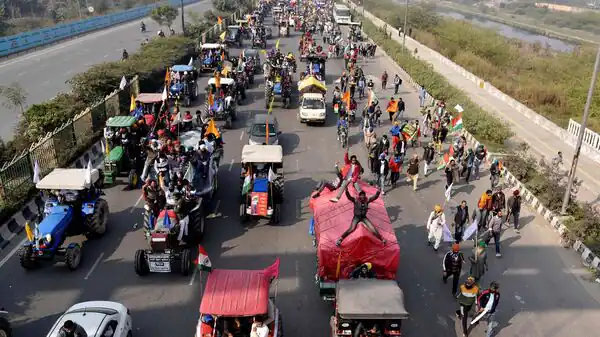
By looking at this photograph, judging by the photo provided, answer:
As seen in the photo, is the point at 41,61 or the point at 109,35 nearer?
the point at 41,61

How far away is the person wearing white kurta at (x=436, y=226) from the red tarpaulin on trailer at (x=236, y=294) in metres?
6.39

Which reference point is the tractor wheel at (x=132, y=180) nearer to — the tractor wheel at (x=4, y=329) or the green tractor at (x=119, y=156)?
the green tractor at (x=119, y=156)

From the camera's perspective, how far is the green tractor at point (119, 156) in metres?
19.0

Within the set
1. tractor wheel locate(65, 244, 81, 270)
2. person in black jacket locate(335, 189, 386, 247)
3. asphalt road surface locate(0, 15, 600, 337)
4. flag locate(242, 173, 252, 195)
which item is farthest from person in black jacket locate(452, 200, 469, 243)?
tractor wheel locate(65, 244, 81, 270)

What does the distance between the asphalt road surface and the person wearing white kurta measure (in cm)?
37

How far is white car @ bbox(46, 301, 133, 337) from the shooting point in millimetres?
9656

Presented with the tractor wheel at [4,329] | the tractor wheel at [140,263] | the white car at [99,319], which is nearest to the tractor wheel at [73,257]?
the tractor wheel at [140,263]

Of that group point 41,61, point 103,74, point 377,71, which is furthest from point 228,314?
point 41,61

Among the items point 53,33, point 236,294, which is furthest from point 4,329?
point 53,33

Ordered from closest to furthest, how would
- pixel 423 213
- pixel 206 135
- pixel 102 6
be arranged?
pixel 423 213
pixel 206 135
pixel 102 6

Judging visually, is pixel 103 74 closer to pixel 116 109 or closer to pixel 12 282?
pixel 116 109

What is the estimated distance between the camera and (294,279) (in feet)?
44.6

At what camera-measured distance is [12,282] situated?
13016mm

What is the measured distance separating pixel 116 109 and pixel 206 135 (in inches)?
391
